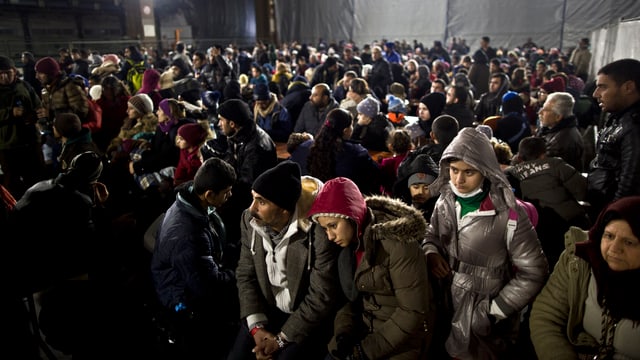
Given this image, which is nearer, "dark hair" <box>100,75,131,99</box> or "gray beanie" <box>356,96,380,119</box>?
"gray beanie" <box>356,96,380,119</box>

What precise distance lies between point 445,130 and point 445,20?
20.3 metres

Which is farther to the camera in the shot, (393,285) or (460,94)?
(460,94)

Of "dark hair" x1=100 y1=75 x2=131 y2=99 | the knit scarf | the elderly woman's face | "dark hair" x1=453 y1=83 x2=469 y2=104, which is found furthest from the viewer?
"dark hair" x1=100 y1=75 x2=131 y2=99

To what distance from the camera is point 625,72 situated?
3184 mm

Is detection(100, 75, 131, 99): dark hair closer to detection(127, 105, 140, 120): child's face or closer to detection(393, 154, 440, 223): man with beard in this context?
detection(127, 105, 140, 120): child's face

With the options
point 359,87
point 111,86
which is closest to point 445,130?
point 359,87

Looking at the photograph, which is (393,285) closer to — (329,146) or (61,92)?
(329,146)

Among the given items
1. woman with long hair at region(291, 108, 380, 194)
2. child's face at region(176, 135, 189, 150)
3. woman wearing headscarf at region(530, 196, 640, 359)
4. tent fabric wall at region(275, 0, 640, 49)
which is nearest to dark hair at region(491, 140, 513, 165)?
woman with long hair at region(291, 108, 380, 194)

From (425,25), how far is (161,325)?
22.6 m

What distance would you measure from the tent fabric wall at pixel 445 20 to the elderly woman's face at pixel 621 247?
15419 millimetres

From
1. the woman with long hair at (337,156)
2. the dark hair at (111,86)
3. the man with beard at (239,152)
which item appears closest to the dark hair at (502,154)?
the woman with long hair at (337,156)

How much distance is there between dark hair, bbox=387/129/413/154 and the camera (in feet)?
13.1

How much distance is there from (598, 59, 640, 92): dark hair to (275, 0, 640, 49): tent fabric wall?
44.0ft

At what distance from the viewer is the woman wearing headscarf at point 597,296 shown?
1837mm
